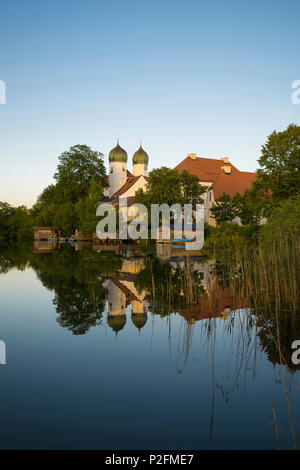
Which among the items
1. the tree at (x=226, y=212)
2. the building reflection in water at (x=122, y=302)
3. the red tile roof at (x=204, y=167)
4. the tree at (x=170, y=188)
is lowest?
the building reflection in water at (x=122, y=302)

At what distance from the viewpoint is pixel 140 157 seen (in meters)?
68.0

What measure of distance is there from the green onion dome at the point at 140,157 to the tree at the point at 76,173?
8.18 meters

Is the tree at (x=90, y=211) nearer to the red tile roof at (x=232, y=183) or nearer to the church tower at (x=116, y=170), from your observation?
the red tile roof at (x=232, y=183)

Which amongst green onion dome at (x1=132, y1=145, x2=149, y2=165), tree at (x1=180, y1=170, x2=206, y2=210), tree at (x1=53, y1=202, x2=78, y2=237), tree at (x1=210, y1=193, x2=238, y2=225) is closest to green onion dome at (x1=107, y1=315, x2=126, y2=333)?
tree at (x1=180, y1=170, x2=206, y2=210)

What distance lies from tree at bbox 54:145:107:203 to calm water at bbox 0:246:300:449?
172 feet

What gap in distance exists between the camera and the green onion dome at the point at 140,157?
2677 inches

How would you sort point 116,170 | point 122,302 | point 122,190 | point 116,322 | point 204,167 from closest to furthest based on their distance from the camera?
point 116,322, point 122,302, point 204,167, point 122,190, point 116,170

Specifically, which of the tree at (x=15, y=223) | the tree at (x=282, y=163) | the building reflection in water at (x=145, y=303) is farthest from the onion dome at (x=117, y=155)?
A: the building reflection in water at (x=145, y=303)

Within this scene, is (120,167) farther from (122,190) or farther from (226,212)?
(226,212)

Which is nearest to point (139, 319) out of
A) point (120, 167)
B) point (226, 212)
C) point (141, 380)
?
point (141, 380)

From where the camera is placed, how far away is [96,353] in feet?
19.7

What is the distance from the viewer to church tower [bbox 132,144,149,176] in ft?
223

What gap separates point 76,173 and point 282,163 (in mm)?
40523

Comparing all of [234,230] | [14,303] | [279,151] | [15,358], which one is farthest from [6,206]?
[15,358]
